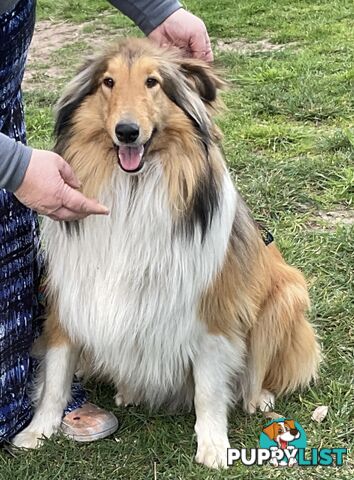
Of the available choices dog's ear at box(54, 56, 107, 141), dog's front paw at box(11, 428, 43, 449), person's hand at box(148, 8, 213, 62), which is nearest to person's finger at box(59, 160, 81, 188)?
dog's ear at box(54, 56, 107, 141)

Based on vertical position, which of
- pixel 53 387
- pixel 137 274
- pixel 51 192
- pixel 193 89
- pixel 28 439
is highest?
pixel 193 89

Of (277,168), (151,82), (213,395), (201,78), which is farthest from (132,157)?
(277,168)

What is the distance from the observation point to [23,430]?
9.43 feet

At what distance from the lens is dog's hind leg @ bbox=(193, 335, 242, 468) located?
8.80 feet

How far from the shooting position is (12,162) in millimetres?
2064

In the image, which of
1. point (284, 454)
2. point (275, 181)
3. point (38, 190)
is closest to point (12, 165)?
point (38, 190)

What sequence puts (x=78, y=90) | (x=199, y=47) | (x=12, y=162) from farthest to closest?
(x=199, y=47)
(x=78, y=90)
(x=12, y=162)

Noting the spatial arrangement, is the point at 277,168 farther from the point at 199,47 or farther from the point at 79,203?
the point at 79,203

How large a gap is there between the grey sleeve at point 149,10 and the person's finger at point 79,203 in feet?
2.61

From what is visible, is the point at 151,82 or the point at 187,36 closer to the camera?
the point at 151,82

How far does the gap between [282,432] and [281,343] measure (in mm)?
343

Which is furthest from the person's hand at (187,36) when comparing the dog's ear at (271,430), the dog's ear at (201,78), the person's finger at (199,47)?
A: the dog's ear at (271,430)

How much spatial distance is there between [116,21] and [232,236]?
7417mm

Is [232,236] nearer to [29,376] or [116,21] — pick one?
[29,376]
